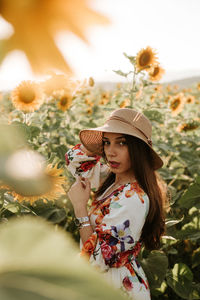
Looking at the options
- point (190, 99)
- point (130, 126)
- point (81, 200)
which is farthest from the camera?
point (190, 99)

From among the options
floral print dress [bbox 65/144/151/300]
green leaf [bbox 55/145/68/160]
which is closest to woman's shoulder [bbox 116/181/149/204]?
floral print dress [bbox 65/144/151/300]

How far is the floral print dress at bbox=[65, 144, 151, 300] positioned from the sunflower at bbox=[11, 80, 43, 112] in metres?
1.05

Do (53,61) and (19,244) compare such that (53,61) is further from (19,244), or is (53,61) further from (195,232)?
(195,232)

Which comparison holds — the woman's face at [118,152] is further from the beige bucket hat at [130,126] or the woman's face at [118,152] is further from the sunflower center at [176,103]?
the sunflower center at [176,103]

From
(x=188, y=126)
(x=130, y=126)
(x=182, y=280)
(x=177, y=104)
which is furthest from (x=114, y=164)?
(x=177, y=104)

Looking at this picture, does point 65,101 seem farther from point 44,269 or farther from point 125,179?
point 44,269

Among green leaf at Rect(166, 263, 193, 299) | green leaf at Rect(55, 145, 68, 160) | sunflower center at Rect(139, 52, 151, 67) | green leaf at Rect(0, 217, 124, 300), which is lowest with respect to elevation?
green leaf at Rect(166, 263, 193, 299)

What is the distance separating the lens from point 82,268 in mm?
86

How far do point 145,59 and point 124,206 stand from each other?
67.8 inches

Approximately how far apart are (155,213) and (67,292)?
1370 millimetres

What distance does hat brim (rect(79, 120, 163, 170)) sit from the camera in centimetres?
129

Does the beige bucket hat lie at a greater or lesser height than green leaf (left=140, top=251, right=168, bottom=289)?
greater

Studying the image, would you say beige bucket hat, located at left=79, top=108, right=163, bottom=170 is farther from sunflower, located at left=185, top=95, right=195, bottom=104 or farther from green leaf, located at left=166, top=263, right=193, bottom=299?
sunflower, located at left=185, top=95, right=195, bottom=104

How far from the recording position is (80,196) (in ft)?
4.75
